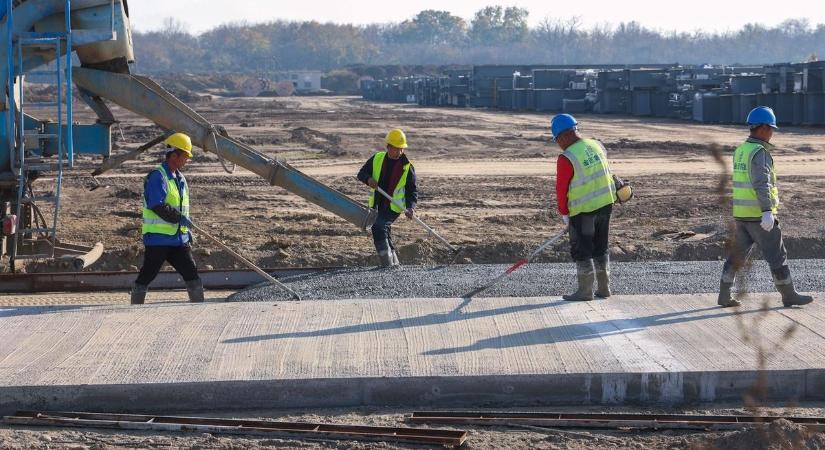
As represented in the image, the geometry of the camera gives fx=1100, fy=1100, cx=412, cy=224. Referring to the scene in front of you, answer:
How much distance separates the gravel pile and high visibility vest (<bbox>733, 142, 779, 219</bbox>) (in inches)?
60.5

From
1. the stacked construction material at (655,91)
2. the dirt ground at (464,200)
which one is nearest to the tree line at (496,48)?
the stacked construction material at (655,91)

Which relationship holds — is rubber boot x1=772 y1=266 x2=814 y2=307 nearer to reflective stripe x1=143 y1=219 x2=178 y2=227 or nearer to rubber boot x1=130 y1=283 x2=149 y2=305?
reflective stripe x1=143 y1=219 x2=178 y2=227

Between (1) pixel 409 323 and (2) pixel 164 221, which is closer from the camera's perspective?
(1) pixel 409 323

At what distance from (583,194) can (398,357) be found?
2.57 meters

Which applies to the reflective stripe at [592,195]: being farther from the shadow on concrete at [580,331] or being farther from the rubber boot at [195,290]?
the rubber boot at [195,290]

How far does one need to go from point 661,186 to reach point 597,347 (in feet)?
46.0

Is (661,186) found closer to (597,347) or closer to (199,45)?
(597,347)

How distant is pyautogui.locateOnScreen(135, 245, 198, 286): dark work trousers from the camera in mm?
9625

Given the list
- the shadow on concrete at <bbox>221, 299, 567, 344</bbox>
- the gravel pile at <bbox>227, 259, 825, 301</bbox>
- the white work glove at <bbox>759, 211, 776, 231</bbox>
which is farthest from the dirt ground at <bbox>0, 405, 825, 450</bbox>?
the gravel pile at <bbox>227, 259, 825, 301</bbox>

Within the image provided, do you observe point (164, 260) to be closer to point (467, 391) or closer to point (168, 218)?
point (168, 218)

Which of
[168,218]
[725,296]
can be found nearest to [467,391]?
[725,296]

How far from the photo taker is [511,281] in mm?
10883

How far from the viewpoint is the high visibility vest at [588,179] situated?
9289mm

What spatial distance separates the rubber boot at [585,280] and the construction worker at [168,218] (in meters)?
3.39
